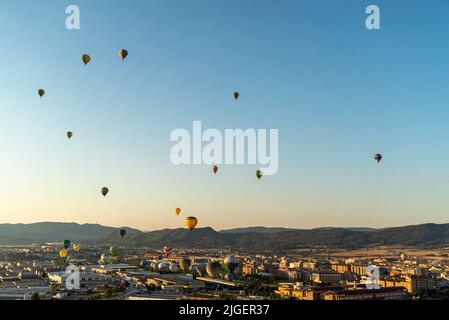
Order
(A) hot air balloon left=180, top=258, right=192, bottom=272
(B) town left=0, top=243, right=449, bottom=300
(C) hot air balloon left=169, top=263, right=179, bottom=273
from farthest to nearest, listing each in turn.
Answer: (A) hot air balloon left=180, top=258, right=192, bottom=272 → (C) hot air balloon left=169, top=263, right=179, bottom=273 → (B) town left=0, top=243, right=449, bottom=300

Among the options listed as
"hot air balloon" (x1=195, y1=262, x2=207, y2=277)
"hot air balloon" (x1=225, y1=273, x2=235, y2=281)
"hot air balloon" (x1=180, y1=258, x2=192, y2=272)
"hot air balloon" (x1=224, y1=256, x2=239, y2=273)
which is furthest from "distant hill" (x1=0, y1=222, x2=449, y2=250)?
"hot air balloon" (x1=225, y1=273, x2=235, y2=281)

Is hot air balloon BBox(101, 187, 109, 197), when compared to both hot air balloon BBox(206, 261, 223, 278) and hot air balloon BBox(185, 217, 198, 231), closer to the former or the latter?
hot air balloon BBox(185, 217, 198, 231)

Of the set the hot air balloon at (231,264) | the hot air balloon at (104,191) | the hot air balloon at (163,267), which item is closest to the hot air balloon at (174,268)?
the hot air balloon at (163,267)

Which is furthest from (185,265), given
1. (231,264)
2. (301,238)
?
(301,238)

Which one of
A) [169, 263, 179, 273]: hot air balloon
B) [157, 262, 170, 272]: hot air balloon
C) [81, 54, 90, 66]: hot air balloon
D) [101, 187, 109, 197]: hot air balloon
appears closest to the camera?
[81, 54, 90, 66]: hot air balloon

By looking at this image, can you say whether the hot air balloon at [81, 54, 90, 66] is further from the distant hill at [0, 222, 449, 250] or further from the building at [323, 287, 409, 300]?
the distant hill at [0, 222, 449, 250]

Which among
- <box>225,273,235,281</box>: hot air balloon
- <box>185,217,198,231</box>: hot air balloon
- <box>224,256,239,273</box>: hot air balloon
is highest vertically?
<box>185,217,198,231</box>: hot air balloon

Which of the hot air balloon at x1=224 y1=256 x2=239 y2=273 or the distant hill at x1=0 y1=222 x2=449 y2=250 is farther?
the distant hill at x1=0 y1=222 x2=449 y2=250

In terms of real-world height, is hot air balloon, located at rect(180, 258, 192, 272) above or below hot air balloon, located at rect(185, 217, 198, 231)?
below

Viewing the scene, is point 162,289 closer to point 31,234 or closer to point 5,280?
point 5,280

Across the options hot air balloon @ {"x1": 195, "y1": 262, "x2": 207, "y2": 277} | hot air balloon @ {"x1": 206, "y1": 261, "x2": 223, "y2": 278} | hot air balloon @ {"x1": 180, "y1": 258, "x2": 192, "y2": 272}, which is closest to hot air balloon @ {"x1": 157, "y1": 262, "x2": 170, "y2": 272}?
hot air balloon @ {"x1": 180, "y1": 258, "x2": 192, "y2": 272}

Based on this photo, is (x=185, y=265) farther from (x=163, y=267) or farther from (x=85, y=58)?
(x=85, y=58)
